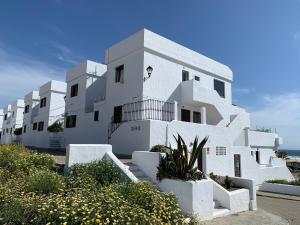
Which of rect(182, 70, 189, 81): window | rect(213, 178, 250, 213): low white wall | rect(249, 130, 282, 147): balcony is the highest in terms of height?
rect(182, 70, 189, 81): window

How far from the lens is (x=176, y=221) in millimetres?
6609

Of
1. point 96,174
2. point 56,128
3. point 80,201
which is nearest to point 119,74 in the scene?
point 56,128

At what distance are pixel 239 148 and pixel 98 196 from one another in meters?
15.7

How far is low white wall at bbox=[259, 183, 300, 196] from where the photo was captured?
18.1 meters

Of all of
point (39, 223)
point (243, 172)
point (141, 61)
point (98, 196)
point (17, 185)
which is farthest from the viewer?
point (243, 172)

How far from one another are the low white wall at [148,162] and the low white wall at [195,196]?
115 centimetres

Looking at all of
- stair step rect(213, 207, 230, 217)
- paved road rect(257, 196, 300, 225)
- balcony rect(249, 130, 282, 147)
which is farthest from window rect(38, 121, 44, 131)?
paved road rect(257, 196, 300, 225)

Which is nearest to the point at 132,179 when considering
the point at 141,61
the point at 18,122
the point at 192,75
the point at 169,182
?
the point at 169,182

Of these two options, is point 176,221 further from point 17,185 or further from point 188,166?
point 17,185

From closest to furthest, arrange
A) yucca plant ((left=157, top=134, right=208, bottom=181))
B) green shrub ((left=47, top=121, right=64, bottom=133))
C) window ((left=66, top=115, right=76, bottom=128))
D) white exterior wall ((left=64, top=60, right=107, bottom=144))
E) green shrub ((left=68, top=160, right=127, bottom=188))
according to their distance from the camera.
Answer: green shrub ((left=68, top=160, right=127, bottom=188)), yucca plant ((left=157, top=134, right=208, bottom=181)), white exterior wall ((left=64, top=60, right=107, bottom=144)), window ((left=66, top=115, right=76, bottom=128)), green shrub ((left=47, top=121, right=64, bottom=133))

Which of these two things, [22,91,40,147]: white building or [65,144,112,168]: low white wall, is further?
[22,91,40,147]: white building

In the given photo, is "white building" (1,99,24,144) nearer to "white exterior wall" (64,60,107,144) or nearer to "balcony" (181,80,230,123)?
"white exterior wall" (64,60,107,144)

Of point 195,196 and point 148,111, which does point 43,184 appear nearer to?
point 195,196

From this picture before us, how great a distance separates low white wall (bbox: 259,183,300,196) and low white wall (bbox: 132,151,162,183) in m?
13.0
